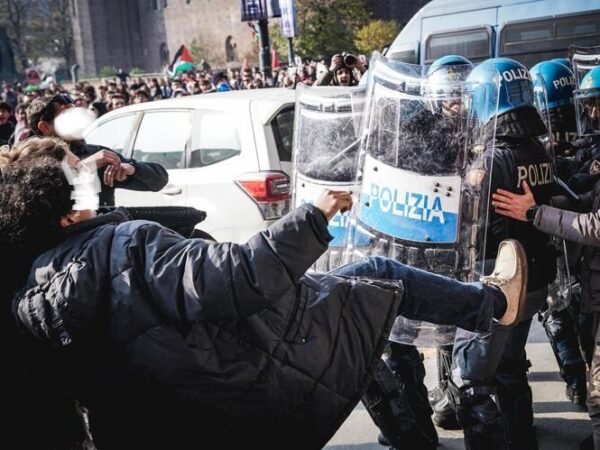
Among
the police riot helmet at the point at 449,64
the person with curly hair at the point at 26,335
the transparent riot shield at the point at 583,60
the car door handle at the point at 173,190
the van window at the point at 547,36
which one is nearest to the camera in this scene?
the person with curly hair at the point at 26,335

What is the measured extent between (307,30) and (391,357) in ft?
97.9

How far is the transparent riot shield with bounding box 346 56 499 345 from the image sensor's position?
3.04 m

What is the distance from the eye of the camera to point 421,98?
10.0 ft

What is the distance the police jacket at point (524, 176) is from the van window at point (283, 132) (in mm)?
2469

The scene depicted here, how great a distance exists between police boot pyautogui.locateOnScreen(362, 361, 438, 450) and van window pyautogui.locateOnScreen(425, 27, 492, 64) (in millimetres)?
8571

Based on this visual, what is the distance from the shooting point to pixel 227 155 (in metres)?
5.60

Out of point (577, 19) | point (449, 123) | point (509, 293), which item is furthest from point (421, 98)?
point (577, 19)

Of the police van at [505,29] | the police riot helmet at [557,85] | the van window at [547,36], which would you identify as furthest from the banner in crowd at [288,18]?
the police riot helmet at [557,85]

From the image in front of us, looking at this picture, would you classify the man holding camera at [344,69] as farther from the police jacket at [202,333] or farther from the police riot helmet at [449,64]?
the police jacket at [202,333]

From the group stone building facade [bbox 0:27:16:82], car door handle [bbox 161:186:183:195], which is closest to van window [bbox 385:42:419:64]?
car door handle [bbox 161:186:183:195]

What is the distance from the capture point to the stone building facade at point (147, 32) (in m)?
48.4

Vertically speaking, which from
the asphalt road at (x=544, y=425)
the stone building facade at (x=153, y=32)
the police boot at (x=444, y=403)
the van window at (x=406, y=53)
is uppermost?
the stone building facade at (x=153, y=32)

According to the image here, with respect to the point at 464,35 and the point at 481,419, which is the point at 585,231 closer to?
the point at 481,419

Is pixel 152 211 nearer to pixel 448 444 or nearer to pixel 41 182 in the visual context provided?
pixel 41 182
